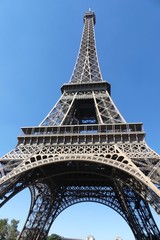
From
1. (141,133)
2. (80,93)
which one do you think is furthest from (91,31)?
(141,133)

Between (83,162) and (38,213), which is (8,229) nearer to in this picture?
(38,213)

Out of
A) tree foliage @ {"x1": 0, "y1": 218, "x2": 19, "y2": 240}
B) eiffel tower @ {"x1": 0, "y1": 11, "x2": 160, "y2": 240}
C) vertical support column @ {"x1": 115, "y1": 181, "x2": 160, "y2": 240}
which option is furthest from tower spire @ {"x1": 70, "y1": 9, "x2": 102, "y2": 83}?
tree foliage @ {"x1": 0, "y1": 218, "x2": 19, "y2": 240}

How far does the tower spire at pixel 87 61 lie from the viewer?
28906 millimetres

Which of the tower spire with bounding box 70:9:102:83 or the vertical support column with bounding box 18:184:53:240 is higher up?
the tower spire with bounding box 70:9:102:83

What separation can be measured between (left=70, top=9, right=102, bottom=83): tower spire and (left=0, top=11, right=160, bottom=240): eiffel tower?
19 centimetres

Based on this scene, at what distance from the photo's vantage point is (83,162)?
17.7m

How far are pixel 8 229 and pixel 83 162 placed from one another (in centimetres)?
4175

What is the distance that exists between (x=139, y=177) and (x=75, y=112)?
14430 millimetres

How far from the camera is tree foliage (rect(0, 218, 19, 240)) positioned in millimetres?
45469

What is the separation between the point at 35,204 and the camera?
24828mm

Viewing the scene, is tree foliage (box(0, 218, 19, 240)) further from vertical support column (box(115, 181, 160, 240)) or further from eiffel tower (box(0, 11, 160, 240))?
vertical support column (box(115, 181, 160, 240))

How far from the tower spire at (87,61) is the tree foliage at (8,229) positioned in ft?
111

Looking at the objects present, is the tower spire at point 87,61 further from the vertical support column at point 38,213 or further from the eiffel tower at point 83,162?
the vertical support column at point 38,213

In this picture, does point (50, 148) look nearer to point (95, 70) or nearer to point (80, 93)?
point (80, 93)
